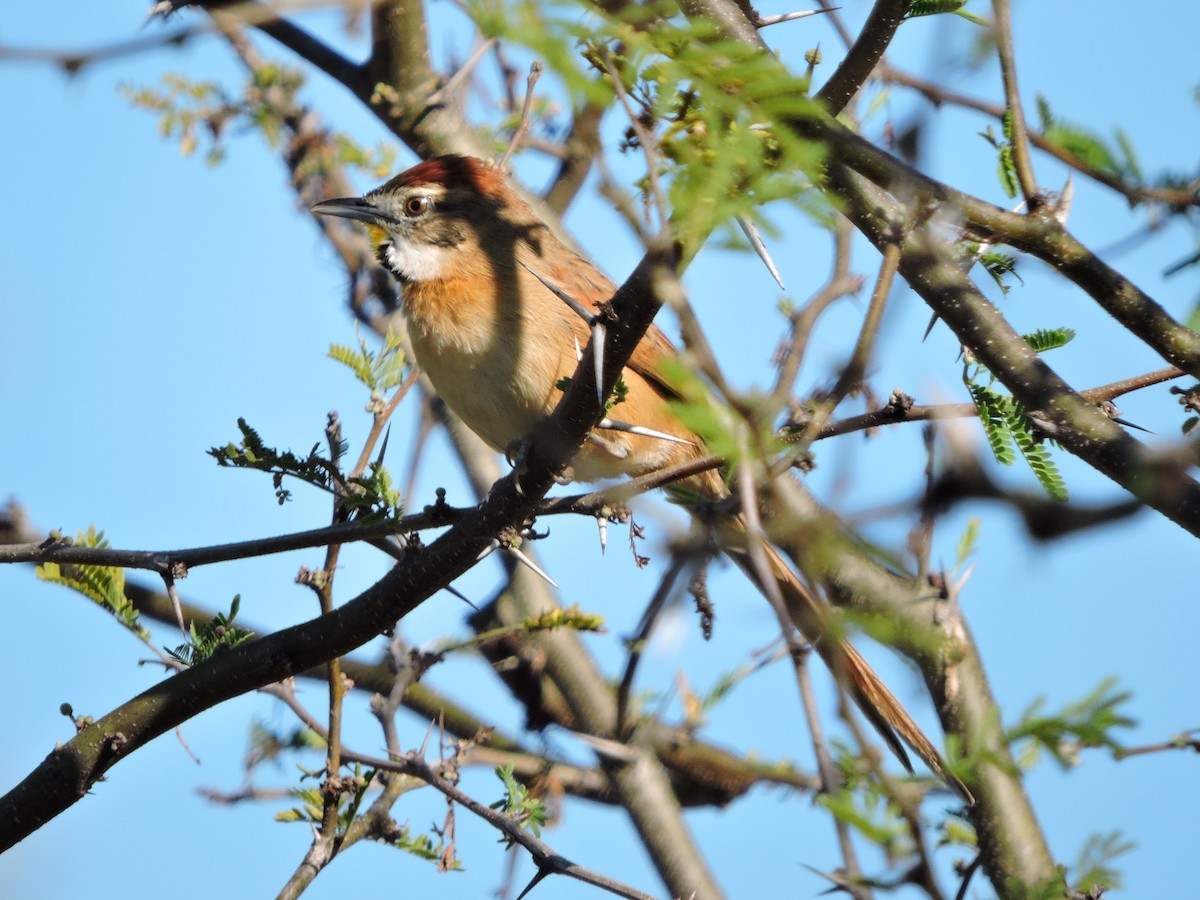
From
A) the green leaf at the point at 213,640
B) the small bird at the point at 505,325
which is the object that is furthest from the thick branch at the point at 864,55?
the green leaf at the point at 213,640

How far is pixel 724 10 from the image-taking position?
3.23 m

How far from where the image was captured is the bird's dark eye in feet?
18.8

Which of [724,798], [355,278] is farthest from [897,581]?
[355,278]

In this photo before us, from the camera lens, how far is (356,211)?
19.1 ft

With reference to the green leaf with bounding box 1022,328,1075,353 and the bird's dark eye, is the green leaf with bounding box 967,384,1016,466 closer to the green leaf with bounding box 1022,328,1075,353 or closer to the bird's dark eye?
the green leaf with bounding box 1022,328,1075,353

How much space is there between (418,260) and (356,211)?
1.48ft

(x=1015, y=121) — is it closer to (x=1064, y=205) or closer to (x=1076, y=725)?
(x=1064, y=205)

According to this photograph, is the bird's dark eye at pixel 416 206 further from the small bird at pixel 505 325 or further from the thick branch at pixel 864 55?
the thick branch at pixel 864 55

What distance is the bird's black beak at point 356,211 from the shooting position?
582cm

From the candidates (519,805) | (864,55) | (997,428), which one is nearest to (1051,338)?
(997,428)

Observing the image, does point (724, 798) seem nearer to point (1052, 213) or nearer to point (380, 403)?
point (380, 403)

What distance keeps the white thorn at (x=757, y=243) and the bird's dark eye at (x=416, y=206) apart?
3.11m

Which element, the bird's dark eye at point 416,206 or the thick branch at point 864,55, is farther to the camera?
the bird's dark eye at point 416,206

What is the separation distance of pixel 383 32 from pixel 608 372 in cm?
416
